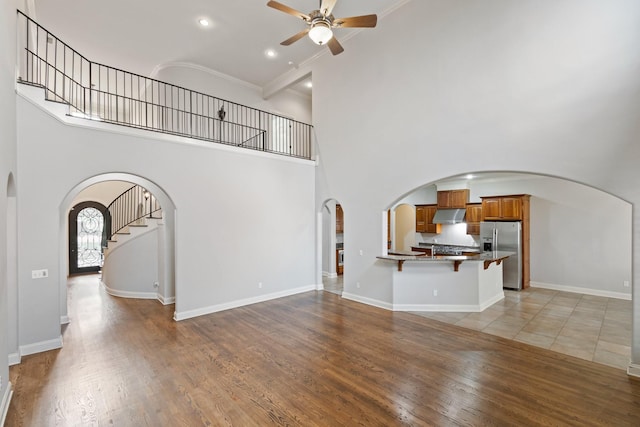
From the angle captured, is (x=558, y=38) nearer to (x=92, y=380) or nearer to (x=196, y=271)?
(x=196, y=271)

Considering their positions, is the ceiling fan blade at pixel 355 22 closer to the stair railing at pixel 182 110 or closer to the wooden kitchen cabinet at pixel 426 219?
the stair railing at pixel 182 110

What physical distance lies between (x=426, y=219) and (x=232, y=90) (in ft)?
25.4

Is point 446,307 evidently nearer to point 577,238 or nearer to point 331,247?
point 331,247

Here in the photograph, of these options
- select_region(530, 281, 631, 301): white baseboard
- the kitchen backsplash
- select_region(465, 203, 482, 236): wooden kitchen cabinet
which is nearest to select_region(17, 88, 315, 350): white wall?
the kitchen backsplash

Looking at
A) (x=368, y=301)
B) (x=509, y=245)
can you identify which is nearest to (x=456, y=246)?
(x=509, y=245)

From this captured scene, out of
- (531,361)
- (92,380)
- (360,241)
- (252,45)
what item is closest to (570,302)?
(531,361)

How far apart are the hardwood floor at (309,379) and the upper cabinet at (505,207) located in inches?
179

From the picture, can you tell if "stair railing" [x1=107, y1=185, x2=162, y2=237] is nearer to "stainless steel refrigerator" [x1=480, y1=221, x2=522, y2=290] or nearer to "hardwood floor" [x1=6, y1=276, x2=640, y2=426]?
"hardwood floor" [x1=6, y1=276, x2=640, y2=426]

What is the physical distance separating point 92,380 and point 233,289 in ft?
9.46

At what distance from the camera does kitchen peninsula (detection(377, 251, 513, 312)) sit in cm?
563

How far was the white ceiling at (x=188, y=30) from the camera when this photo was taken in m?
5.68

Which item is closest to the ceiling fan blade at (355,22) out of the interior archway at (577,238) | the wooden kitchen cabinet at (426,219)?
the interior archway at (577,238)

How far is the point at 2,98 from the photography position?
2.81 meters

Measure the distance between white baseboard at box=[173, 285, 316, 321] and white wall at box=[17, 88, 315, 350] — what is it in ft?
0.07
